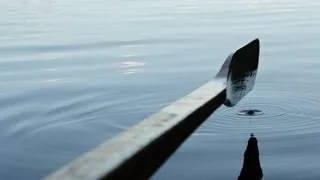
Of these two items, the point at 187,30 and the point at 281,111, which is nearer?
the point at 281,111

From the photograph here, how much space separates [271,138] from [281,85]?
2367mm

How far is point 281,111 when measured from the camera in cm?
660

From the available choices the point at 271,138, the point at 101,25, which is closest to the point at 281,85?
the point at 271,138

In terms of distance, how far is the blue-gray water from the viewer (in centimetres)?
534

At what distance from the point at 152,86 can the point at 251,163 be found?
3127mm

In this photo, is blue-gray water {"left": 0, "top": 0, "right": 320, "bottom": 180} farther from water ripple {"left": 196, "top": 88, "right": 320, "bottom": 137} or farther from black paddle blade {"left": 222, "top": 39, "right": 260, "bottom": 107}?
black paddle blade {"left": 222, "top": 39, "right": 260, "bottom": 107}

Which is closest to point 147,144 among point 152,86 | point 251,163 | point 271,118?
point 251,163

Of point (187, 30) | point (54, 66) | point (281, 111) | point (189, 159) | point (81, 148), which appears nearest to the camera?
point (189, 159)

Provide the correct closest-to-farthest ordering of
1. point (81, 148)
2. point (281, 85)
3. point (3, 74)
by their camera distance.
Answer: point (81, 148) → point (281, 85) → point (3, 74)

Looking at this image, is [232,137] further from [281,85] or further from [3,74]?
[3,74]

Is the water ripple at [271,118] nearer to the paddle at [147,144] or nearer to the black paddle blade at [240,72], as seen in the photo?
the black paddle blade at [240,72]

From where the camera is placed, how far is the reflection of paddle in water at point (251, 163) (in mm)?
4816

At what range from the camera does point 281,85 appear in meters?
7.95

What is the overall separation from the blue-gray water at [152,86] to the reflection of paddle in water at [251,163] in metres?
0.06
